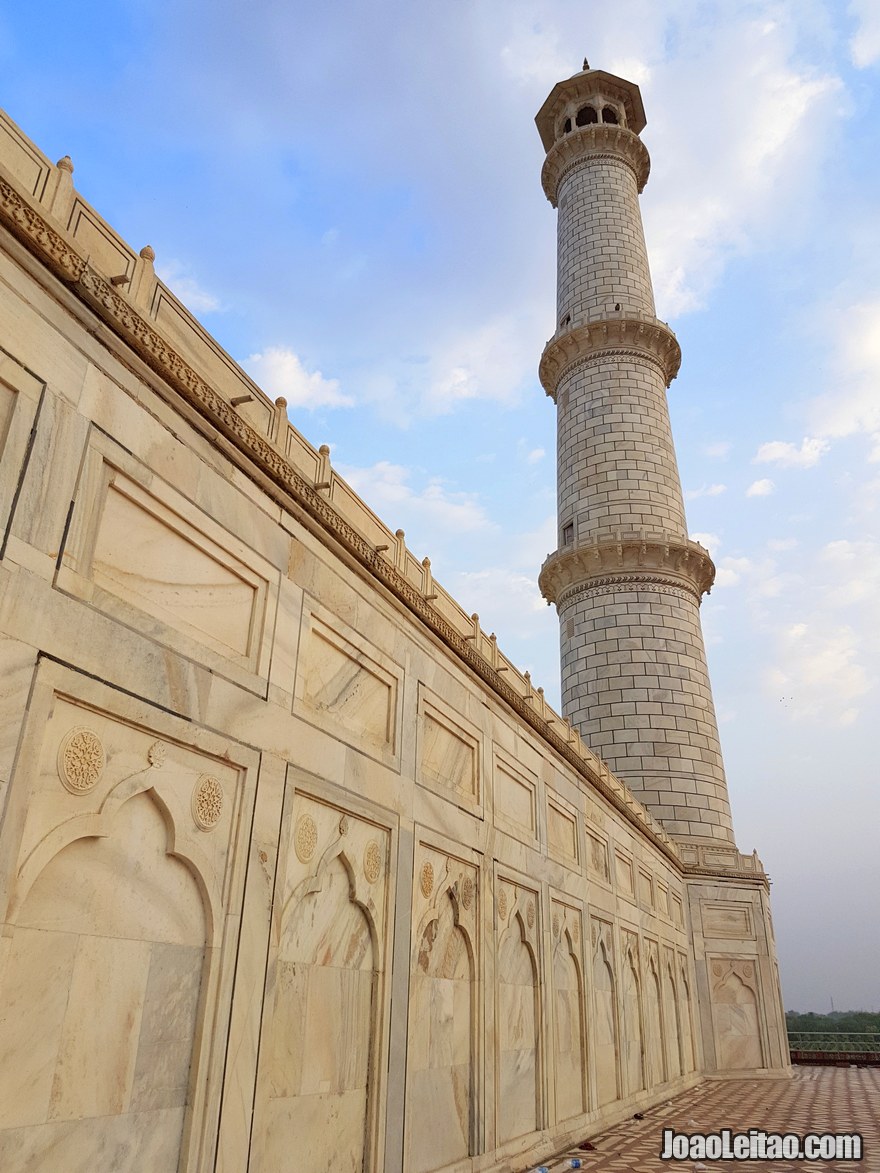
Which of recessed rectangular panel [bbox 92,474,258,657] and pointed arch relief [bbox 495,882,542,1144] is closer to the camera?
recessed rectangular panel [bbox 92,474,258,657]

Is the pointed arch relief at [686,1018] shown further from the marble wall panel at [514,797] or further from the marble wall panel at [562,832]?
the marble wall panel at [514,797]

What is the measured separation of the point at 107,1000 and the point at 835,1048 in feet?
78.9

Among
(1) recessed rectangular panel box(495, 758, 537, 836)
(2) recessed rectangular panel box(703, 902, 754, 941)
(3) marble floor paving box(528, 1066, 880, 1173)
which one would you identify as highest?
(1) recessed rectangular panel box(495, 758, 537, 836)

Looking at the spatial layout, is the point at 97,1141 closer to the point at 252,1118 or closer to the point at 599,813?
the point at 252,1118

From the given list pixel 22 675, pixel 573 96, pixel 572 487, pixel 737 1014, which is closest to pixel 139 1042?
pixel 22 675

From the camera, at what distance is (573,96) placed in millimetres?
25141

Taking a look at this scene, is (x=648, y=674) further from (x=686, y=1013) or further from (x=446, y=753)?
(x=446, y=753)

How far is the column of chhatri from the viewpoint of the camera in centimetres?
1764

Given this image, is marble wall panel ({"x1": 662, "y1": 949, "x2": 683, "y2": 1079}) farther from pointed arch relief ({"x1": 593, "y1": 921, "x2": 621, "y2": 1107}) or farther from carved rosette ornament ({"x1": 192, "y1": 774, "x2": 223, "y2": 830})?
carved rosette ornament ({"x1": 192, "y1": 774, "x2": 223, "y2": 830})

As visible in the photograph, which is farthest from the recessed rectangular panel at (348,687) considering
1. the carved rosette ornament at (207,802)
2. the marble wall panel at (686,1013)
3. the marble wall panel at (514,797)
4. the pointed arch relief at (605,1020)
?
the marble wall panel at (686,1013)

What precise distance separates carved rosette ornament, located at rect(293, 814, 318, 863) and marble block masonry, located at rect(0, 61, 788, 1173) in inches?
1.1

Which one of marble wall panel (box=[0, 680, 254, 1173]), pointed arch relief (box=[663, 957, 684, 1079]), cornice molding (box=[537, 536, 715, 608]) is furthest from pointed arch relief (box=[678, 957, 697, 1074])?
marble wall panel (box=[0, 680, 254, 1173])

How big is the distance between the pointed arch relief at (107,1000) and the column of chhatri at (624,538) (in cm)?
1434

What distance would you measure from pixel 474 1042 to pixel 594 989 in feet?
12.4
